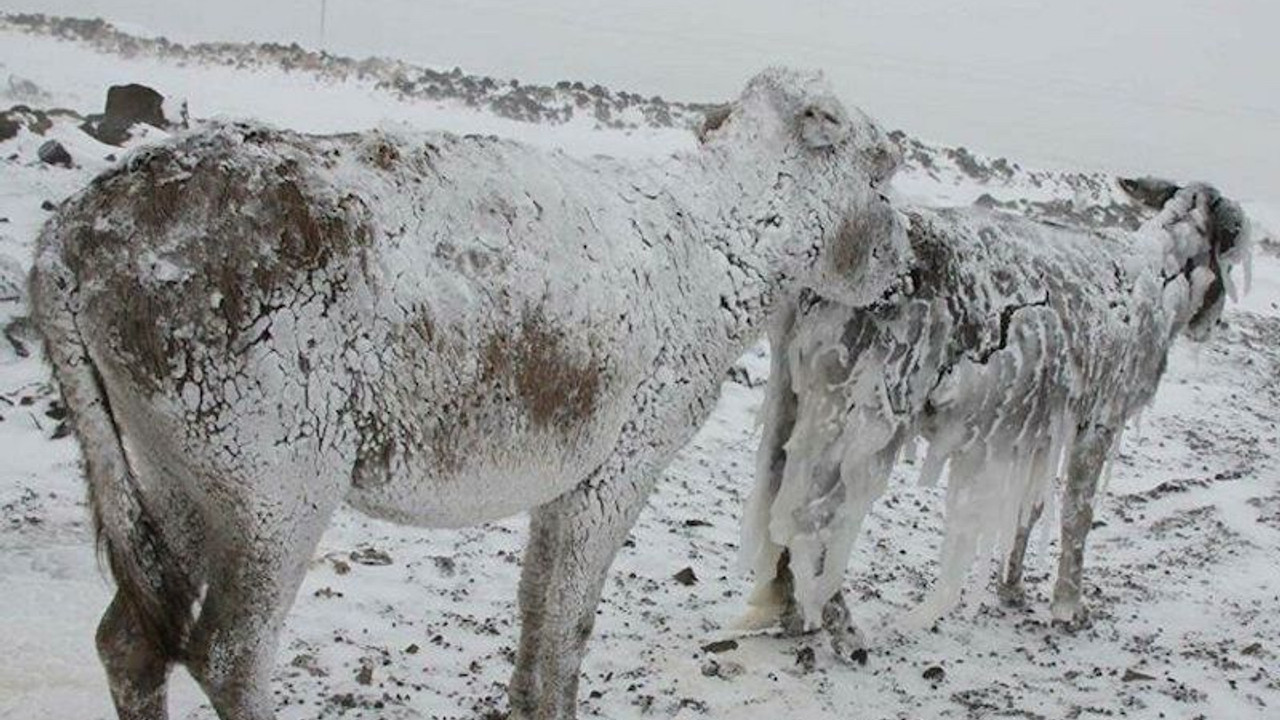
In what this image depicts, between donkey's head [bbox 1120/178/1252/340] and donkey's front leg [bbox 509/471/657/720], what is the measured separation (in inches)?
156

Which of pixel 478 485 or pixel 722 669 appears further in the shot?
pixel 722 669

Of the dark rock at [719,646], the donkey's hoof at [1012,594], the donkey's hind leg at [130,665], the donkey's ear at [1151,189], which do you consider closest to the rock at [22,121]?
the dark rock at [719,646]

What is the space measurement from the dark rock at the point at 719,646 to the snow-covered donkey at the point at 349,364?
4.17 feet

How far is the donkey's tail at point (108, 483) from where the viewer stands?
7.82 feet

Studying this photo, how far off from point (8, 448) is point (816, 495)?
3.60 meters

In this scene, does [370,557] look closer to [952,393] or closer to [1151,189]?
[952,393]

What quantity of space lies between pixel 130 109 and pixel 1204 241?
990cm

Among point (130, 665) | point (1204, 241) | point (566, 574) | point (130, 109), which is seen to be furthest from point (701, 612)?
point (130, 109)

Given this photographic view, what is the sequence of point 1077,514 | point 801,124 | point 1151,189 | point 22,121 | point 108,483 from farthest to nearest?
1. point 22,121
2. point 1151,189
3. point 1077,514
4. point 801,124
5. point 108,483

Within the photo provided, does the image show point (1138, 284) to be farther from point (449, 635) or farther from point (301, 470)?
point (301, 470)

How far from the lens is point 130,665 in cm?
275

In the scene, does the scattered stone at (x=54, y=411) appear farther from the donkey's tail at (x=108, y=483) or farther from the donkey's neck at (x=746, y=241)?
the donkey's neck at (x=746, y=241)

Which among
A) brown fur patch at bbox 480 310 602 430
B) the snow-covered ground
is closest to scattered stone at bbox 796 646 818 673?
the snow-covered ground

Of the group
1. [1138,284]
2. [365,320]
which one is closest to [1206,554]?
[1138,284]
